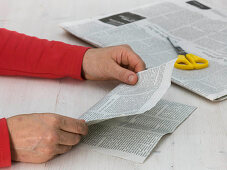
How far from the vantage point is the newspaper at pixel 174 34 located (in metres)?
0.98

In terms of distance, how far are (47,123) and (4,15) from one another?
74 cm

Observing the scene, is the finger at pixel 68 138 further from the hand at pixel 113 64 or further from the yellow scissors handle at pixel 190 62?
the yellow scissors handle at pixel 190 62

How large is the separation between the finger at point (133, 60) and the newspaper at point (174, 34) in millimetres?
104

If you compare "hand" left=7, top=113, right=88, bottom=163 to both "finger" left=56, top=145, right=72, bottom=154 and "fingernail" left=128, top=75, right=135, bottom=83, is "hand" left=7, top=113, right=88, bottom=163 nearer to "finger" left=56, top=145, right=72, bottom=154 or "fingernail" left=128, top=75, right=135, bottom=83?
"finger" left=56, top=145, right=72, bottom=154

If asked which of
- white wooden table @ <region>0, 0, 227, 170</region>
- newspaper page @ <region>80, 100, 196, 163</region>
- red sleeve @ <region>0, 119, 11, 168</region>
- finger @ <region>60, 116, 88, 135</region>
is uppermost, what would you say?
finger @ <region>60, 116, 88, 135</region>

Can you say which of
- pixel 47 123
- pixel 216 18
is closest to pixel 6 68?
pixel 47 123

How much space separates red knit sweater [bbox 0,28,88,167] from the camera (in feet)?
3.25

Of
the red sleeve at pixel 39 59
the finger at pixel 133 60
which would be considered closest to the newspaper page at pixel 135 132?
the finger at pixel 133 60

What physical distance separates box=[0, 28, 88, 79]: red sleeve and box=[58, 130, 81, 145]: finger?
0.28 metres

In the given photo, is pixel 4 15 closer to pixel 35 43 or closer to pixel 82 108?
pixel 35 43

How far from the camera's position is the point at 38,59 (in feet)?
3.29

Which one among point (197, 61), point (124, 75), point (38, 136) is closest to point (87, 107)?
point (124, 75)

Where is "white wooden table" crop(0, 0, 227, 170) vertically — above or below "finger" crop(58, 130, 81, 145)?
below

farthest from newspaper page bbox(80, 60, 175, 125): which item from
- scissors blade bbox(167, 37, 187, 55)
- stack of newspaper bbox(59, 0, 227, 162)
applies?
scissors blade bbox(167, 37, 187, 55)
